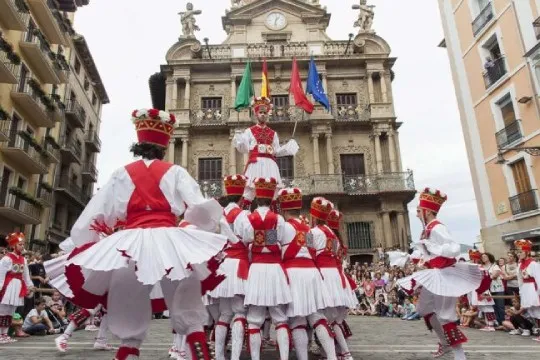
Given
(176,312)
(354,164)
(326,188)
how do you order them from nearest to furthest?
(176,312), (326,188), (354,164)

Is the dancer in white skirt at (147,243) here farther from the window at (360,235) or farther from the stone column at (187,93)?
the stone column at (187,93)

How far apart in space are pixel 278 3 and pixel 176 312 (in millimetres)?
30515

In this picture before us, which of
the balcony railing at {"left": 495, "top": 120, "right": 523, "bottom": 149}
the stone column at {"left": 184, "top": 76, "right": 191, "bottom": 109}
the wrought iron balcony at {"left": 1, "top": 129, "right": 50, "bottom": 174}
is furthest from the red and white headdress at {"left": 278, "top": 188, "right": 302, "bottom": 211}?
the stone column at {"left": 184, "top": 76, "right": 191, "bottom": 109}

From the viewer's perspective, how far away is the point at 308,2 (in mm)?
30781

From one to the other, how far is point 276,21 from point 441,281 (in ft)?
92.0

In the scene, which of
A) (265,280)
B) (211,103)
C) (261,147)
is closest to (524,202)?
(261,147)

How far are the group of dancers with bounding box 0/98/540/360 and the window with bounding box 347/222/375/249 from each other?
17.8m

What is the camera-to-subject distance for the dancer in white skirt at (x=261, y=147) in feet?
26.0

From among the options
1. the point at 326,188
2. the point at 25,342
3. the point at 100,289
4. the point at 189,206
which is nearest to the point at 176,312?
the point at 100,289

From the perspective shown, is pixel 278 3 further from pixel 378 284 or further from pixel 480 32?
pixel 378 284

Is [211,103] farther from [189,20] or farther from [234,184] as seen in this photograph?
[234,184]

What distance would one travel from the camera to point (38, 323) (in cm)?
987

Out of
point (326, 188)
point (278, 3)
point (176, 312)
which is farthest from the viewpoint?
point (278, 3)

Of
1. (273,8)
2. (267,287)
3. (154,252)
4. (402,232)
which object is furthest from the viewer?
(273,8)
